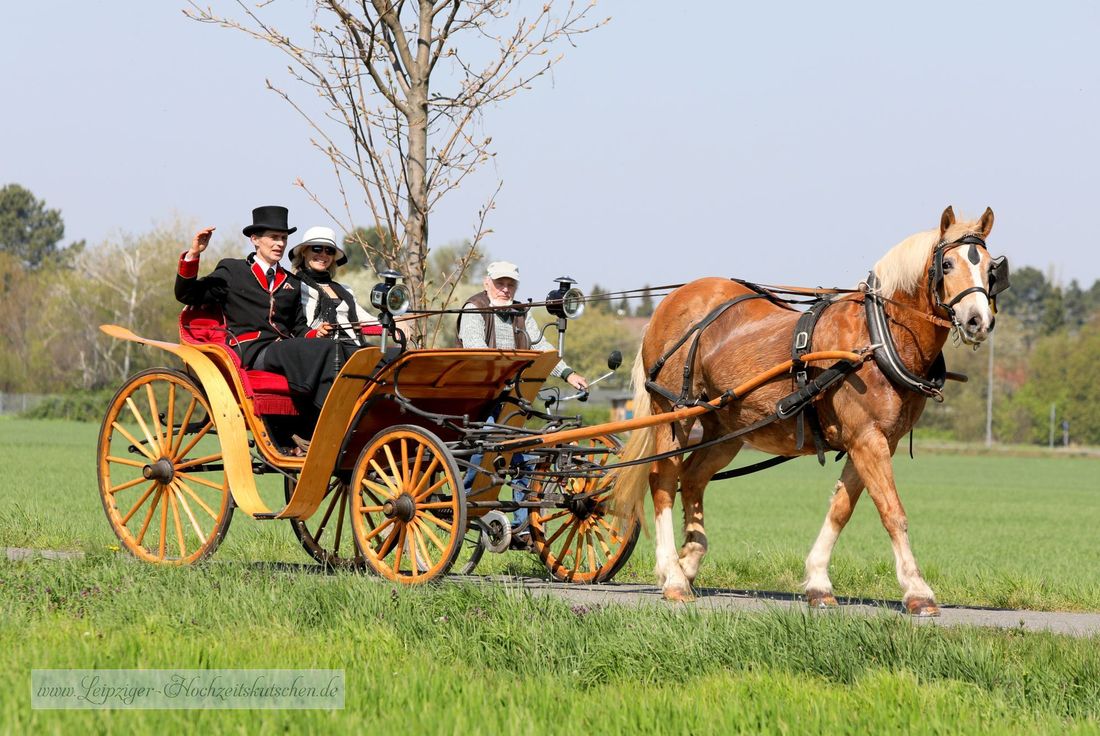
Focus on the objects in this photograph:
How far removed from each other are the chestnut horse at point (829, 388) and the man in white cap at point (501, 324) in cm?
99

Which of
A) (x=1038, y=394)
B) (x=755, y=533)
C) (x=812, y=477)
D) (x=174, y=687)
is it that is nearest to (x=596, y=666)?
(x=174, y=687)

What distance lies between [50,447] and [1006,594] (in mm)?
31222

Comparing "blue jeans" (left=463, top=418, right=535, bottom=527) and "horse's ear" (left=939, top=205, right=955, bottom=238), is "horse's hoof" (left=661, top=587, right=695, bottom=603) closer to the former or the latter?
"blue jeans" (left=463, top=418, right=535, bottom=527)

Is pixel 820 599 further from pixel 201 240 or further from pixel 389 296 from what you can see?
pixel 201 240

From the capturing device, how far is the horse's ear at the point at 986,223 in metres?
7.59

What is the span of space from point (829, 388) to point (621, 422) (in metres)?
1.24

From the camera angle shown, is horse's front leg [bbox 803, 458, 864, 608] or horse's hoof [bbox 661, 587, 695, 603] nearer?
horse's front leg [bbox 803, 458, 864, 608]

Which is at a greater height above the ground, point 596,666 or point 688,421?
point 688,421

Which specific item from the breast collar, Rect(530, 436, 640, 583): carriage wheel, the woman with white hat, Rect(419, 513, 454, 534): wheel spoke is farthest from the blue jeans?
the breast collar

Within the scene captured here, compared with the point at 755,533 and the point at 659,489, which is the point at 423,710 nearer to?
the point at 659,489

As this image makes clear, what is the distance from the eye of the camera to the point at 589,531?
970 cm

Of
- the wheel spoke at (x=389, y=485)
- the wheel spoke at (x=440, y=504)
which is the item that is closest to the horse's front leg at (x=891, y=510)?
the wheel spoke at (x=440, y=504)

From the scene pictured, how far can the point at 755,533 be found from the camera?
19641 millimetres

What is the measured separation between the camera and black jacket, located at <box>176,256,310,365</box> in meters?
9.43
